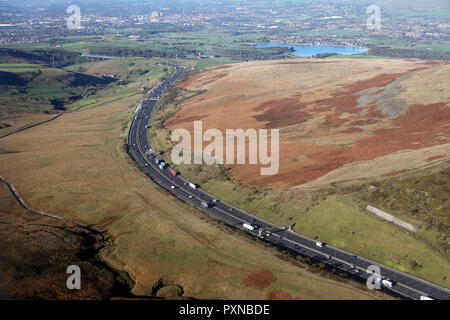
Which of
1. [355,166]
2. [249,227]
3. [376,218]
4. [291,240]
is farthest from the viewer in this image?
[355,166]

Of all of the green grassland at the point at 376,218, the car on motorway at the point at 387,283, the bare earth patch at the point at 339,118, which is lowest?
the car on motorway at the point at 387,283

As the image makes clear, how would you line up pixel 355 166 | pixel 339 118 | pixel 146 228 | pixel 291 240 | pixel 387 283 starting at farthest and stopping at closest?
pixel 339 118 < pixel 355 166 < pixel 146 228 < pixel 291 240 < pixel 387 283

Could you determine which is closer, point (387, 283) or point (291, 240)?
point (387, 283)

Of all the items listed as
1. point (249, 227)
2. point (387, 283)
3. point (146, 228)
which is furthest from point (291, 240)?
point (146, 228)

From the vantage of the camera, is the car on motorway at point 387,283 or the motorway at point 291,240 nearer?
the motorway at point 291,240

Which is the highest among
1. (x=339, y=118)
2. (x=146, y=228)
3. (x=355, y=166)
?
(x=339, y=118)

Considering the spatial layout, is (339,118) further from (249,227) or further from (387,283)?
(387,283)

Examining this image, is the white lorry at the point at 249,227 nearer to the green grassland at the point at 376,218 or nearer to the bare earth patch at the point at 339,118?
the green grassland at the point at 376,218

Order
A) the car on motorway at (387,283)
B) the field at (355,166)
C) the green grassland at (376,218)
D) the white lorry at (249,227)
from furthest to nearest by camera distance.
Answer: the white lorry at (249,227) < the field at (355,166) < the green grassland at (376,218) < the car on motorway at (387,283)

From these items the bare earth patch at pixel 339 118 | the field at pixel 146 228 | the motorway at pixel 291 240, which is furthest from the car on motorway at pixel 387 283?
the bare earth patch at pixel 339 118
